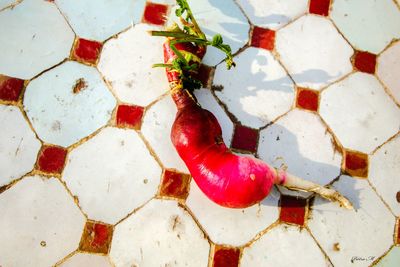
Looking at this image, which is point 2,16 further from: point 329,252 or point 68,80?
point 329,252

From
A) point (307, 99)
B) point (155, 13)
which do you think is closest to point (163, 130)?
point (155, 13)

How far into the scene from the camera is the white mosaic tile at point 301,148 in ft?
5.12

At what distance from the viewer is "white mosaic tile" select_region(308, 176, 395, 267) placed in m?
1.50

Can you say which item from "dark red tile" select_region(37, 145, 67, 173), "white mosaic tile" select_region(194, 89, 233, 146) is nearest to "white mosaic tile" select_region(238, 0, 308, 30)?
"white mosaic tile" select_region(194, 89, 233, 146)

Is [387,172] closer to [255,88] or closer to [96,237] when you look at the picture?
[255,88]

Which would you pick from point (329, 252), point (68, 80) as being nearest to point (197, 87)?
point (68, 80)

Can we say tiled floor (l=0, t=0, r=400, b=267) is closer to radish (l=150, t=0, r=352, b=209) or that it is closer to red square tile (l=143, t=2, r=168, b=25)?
red square tile (l=143, t=2, r=168, b=25)

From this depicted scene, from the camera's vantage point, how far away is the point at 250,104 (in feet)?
5.29

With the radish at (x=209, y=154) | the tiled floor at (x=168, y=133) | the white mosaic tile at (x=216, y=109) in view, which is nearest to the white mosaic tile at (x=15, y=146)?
the tiled floor at (x=168, y=133)

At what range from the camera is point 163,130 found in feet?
5.11

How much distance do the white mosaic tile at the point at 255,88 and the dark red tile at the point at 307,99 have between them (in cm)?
4

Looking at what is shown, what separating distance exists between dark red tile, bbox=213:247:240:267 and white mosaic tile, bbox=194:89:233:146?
0.50 m

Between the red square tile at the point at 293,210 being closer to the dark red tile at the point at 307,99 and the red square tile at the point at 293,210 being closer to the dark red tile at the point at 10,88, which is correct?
the dark red tile at the point at 307,99

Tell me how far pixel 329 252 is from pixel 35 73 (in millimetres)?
1604
